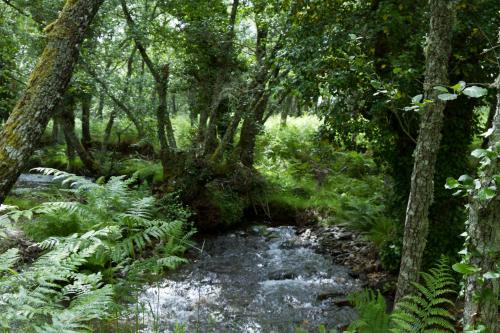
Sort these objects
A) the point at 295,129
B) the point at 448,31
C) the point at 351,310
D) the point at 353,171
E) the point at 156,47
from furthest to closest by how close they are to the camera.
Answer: the point at 295,129 < the point at 353,171 < the point at 156,47 < the point at 351,310 < the point at 448,31

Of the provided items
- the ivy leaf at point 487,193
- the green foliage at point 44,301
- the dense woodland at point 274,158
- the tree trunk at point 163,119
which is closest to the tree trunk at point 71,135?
the dense woodland at point 274,158

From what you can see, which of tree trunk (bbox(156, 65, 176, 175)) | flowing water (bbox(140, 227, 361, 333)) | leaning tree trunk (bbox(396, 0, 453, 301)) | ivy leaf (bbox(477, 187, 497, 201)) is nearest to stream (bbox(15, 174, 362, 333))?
flowing water (bbox(140, 227, 361, 333))

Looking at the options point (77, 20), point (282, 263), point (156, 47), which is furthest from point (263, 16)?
point (77, 20)

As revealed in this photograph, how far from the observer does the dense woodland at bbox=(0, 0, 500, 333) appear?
3076 mm

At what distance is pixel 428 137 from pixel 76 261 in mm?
3254

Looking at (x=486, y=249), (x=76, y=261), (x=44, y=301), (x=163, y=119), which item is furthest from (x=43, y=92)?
(x=163, y=119)

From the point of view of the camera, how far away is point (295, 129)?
17312mm

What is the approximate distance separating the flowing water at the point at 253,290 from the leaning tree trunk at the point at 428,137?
2.45m

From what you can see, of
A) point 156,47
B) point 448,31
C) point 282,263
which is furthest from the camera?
point 156,47

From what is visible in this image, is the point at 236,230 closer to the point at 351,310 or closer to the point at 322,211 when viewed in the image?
the point at 322,211

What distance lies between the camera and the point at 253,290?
7219 mm

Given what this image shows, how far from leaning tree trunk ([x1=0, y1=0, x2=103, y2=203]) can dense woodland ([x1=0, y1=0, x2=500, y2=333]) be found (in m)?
0.01

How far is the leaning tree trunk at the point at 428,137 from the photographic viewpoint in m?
3.73

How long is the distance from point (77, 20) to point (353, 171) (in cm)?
1135
